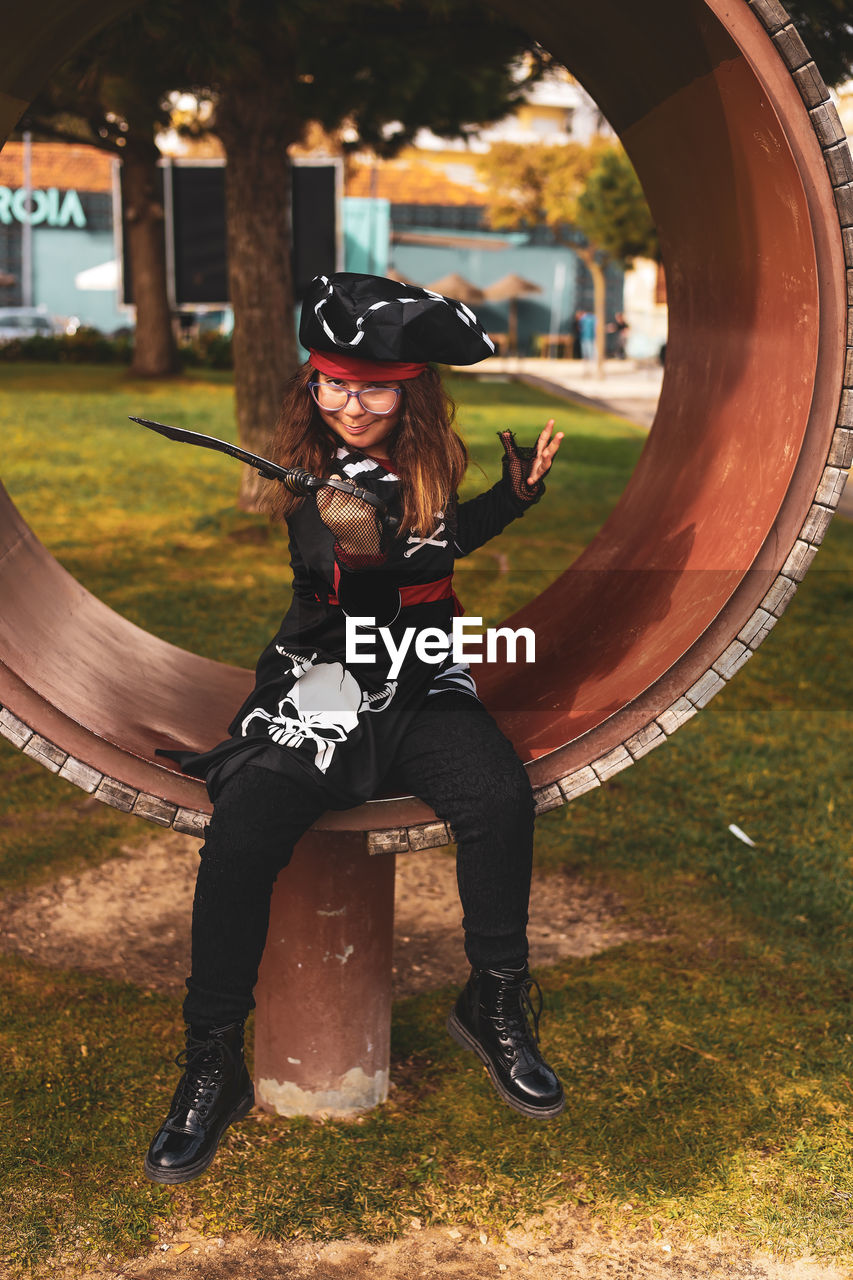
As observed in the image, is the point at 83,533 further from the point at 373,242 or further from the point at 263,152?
the point at 373,242

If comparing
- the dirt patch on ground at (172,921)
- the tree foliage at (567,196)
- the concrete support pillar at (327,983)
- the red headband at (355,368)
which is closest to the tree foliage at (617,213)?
the tree foliage at (567,196)

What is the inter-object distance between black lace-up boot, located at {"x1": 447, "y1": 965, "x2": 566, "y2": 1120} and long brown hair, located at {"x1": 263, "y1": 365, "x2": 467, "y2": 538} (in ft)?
3.01

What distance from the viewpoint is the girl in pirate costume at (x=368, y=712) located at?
243 centimetres

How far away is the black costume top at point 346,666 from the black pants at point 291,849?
0.22ft

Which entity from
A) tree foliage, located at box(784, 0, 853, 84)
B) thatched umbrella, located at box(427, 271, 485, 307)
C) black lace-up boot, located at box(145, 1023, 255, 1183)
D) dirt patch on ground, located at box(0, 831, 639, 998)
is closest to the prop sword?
black lace-up boot, located at box(145, 1023, 255, 1183)

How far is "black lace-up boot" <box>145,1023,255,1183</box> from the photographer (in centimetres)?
242

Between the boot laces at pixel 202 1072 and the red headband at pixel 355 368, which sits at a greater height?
the red headband at pixel 355 368

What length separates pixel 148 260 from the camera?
61.2 ft

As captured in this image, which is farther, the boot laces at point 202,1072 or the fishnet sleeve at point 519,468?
the fishnet sleeve at point 519,468

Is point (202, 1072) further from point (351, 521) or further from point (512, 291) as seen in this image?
point (512, 291)

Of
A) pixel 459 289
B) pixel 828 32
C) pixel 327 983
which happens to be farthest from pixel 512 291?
pixel 327 983

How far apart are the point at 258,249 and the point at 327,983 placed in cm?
693

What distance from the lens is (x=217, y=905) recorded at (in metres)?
2.41

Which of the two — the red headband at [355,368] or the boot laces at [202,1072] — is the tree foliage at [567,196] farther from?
the boot laces at [202,1072]
